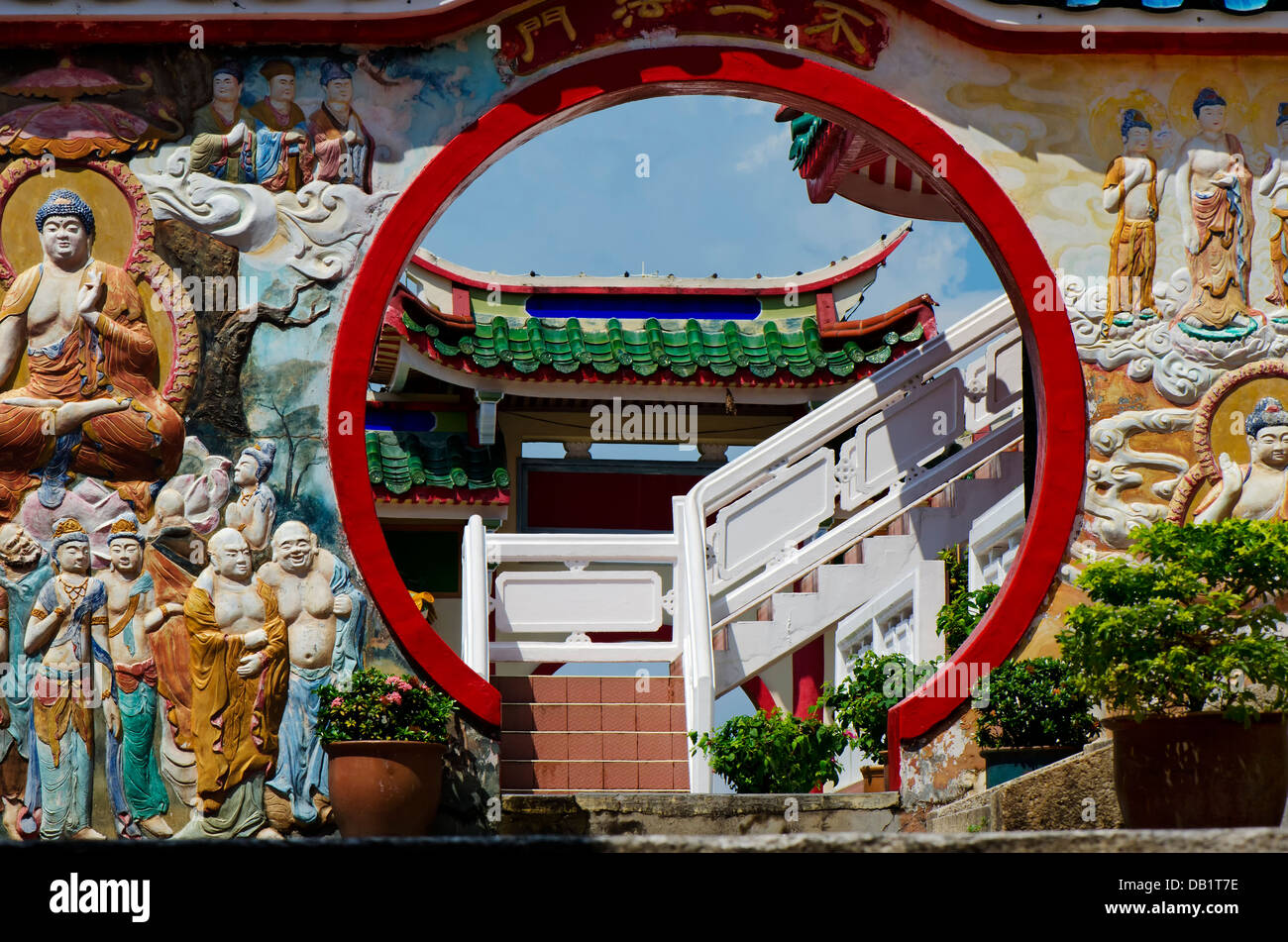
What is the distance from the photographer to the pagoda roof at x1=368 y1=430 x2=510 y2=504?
12.8 m

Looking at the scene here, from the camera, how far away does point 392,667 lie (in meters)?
7.92

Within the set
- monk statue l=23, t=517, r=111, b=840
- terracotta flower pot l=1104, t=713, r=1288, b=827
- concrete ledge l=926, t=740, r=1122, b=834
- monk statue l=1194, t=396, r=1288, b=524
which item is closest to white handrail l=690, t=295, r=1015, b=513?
monk statue l=1194, t=396, r=1288, b=524

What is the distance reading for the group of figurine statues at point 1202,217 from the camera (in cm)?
848

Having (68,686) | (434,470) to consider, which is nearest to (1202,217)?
(68,686)

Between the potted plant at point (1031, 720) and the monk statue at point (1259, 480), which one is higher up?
the monk statue at point (1259, 480)

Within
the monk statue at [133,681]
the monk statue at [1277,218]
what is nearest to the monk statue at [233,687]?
the monk statue at [133,681]

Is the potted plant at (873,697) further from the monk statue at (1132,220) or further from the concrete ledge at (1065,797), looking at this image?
the monk statue at (1132,220)

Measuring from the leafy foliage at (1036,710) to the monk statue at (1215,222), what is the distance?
2.19 metres

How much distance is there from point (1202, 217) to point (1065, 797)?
Result: 3.57 meters

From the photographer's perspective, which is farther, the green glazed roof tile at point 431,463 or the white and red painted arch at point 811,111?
the green glazed roof tile at point 431,463

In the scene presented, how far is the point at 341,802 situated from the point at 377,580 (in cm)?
117

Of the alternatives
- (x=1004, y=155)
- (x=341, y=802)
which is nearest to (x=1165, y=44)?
(x=1004, y=155)

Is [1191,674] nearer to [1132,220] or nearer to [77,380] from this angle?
[1132,220]
